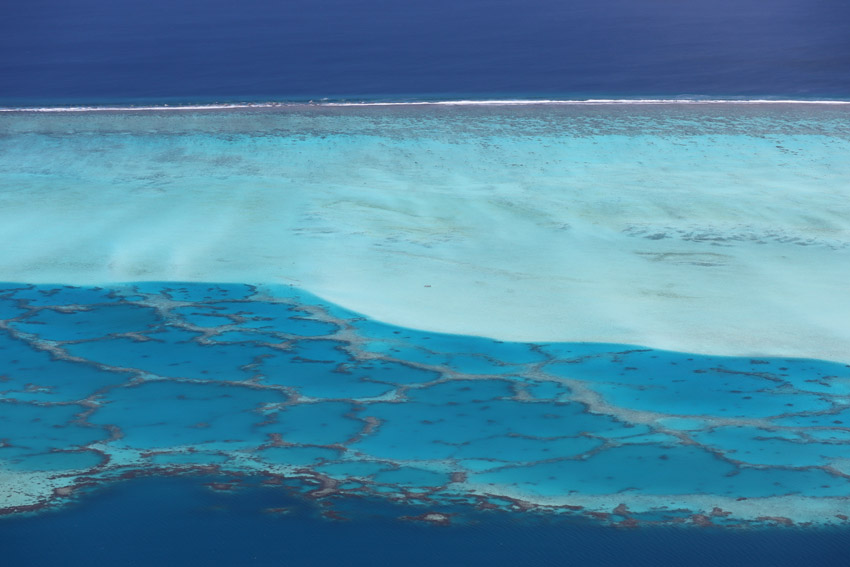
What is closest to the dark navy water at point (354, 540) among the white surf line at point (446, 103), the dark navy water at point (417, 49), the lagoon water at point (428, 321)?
the lagoon water at point (428, 321)

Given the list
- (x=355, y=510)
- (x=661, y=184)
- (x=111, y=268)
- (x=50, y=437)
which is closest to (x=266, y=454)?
(x=355, y=510)

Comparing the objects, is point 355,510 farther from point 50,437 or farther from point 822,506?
point 822,506

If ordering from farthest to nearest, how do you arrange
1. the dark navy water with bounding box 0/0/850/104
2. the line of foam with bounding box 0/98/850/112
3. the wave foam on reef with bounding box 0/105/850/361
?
the dark navy water with bounding box 0/0/850/104
the line of foam with bounding box 0/98/850/112
the wave foam on reef with bounding box 0/105/850/361

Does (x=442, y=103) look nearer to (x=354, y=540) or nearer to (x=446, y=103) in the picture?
(x=446, y=103)

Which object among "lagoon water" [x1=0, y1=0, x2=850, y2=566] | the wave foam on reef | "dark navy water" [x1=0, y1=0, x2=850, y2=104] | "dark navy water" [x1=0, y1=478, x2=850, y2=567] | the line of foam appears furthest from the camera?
"dark navy water" [x1=0, y1=0, x2=850, y2=104]

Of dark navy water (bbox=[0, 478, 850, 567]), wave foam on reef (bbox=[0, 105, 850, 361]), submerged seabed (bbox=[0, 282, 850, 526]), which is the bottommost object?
dark navy water (bbox=[0, 478, 850, 567])

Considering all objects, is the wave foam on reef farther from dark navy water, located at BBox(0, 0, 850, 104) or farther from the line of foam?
dark navy water, located at BBox(0, 0, 850, 104)

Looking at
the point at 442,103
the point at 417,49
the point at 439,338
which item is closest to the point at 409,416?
the point at 439,338

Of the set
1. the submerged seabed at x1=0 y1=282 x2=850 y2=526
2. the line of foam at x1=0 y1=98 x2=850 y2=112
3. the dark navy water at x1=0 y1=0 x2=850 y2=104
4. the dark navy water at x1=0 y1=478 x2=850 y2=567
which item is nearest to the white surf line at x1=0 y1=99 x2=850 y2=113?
the line of foam at x1=0 y1=98 x2=850 y2=112
